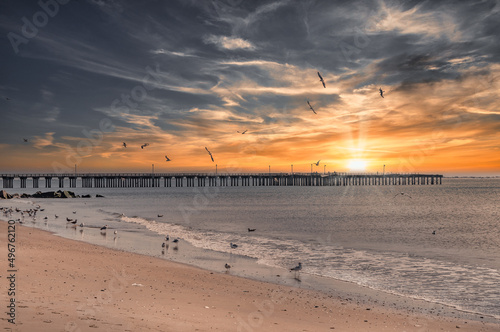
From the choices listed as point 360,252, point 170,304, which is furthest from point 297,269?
point 360,252

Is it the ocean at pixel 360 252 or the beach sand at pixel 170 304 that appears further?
the ocean at pixel 360 252

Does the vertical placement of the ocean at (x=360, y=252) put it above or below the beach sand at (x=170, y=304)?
below

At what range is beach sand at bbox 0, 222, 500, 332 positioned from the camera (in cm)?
781

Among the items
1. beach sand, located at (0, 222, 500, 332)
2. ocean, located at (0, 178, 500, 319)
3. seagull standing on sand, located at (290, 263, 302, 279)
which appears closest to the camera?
beach sand, located at (0, 222, 500, 332)

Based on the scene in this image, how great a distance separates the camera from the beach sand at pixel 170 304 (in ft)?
25.6

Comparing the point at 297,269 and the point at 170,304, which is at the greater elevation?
the point at 170,304

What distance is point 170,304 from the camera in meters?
9.80

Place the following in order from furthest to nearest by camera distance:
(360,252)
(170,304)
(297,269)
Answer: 1. (360,252)
2. (297,269)
3. (170,304)

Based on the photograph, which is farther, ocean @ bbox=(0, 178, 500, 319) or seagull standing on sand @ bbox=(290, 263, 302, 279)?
seagull standing on sand @ bbox=(290, 263, 302, 279)

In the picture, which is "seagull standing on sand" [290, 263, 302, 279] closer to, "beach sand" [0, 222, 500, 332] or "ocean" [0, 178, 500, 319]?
"ocean" [0, 178, 500, 319]

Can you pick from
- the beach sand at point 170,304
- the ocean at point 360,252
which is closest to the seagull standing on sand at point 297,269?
the ocean at point 360,252

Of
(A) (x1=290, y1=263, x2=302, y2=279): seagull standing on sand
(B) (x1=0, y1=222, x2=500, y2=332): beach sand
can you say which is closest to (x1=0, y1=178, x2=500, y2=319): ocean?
(A) (x1=290, y1=263, x2=302, y2=279): seagull standing on sand

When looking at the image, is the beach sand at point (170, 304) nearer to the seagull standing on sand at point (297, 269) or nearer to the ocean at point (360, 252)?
the seagull standing on sand at point (297, 269)

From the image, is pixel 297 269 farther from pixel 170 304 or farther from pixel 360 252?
pixel 360 252
